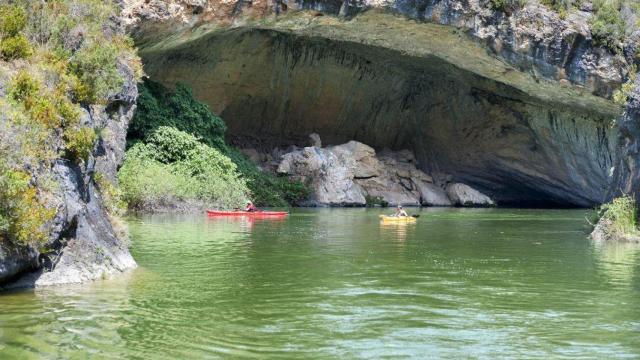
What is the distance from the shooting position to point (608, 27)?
3916 cm

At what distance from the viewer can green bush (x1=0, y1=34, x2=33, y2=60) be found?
15.4 metres

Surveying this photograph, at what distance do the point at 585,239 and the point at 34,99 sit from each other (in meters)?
18.1

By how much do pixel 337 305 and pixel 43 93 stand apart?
251 inches

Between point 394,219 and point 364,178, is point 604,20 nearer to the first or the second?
point 394,219

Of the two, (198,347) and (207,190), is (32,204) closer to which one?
(198,347)

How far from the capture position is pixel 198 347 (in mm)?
9625

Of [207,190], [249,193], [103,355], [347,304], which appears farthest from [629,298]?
[249,193]

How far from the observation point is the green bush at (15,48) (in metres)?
15.4

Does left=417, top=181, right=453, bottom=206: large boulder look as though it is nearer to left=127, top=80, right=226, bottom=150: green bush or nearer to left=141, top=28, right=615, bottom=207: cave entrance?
left=141, top=28, right=615, bottom=207: cave entrance

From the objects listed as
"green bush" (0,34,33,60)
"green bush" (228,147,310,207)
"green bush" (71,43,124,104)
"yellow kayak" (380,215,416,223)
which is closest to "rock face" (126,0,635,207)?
"green bush" (228,147,310,207)

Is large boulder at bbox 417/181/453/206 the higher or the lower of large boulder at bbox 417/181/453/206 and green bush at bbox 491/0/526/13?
the lower

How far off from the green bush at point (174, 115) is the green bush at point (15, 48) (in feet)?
73.1

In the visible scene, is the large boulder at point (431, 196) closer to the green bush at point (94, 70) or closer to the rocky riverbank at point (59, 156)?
the rocky riverbank at point (59, 156)

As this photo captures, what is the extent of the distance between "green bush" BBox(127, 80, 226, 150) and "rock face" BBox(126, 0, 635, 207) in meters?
1.71
